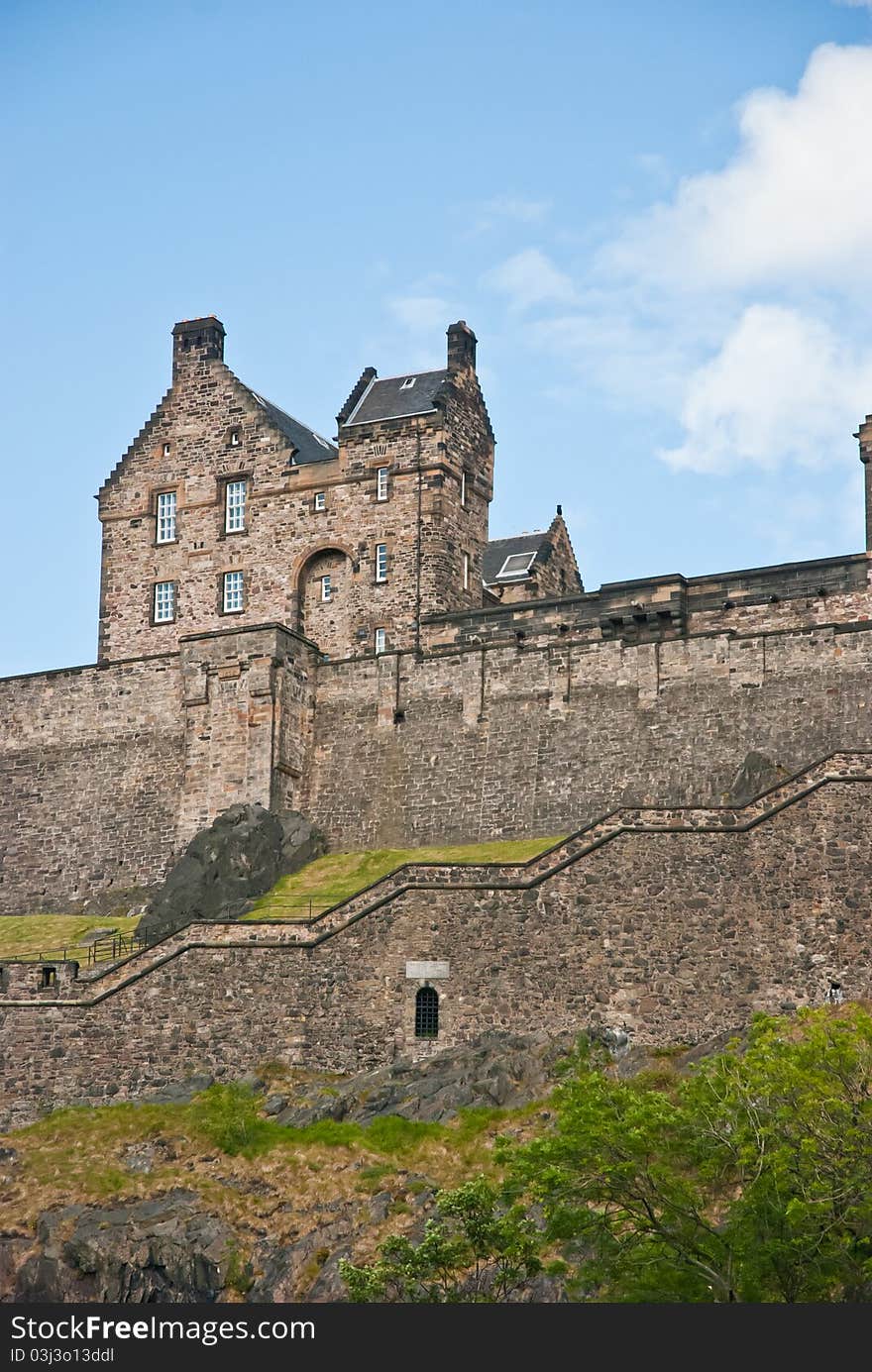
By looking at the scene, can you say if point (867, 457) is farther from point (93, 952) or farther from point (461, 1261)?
point (461, 1261)

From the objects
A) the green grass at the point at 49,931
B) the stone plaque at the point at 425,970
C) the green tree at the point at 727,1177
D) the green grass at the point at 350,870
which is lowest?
the green tree at the point at 727,1177

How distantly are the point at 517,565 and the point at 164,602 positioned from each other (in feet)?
39.2

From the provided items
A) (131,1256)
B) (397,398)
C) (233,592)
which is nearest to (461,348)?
(397,398)

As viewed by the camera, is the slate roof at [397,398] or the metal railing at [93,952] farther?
→ the slate roof at [397,398]

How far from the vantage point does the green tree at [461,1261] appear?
38281 mm

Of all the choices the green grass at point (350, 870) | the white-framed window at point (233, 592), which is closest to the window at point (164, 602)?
the white-framed window at point (233, 592)

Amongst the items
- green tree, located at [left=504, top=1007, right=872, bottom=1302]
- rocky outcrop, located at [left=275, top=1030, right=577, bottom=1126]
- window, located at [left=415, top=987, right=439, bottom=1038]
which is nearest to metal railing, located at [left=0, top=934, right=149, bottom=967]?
window, located at [left=415, top=987, right=439, bottom=1038]

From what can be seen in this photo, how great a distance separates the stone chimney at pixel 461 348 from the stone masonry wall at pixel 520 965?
24.1 m

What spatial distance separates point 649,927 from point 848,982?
4.14 m

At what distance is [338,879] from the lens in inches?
2335

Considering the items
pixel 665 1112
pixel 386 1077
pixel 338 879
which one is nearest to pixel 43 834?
pixel 338 879

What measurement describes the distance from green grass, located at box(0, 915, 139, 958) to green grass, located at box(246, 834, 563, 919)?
4213mm

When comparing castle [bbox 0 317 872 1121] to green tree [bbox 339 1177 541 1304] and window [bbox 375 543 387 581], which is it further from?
green tree [bbox 339 1177 541 1304]

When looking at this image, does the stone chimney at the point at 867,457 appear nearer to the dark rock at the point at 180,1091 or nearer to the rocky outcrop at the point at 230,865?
the rocky outcrop at the point at 230,865
